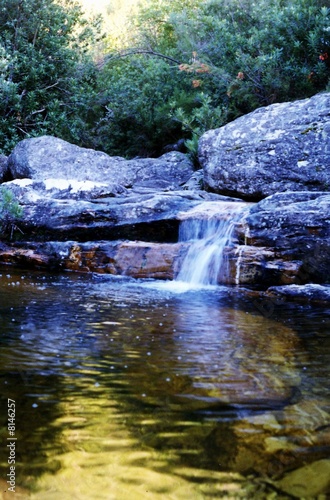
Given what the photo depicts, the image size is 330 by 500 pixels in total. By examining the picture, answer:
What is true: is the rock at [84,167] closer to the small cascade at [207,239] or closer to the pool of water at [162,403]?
the small cascade at [207,239]

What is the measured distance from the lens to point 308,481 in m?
2.00

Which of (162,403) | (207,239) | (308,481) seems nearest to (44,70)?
(207,239)

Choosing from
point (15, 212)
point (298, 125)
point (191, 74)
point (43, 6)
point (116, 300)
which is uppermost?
point (43, 6)

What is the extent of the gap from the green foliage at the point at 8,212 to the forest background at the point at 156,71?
379cm

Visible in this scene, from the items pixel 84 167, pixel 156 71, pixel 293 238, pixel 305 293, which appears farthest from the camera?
pixel 156 71

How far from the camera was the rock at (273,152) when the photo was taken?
9109mm

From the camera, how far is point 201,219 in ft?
26.9

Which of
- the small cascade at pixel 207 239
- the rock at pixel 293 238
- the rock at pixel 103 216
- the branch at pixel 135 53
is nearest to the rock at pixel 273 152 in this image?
the rock at pixel 103 216

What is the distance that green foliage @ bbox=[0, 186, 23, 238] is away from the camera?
343 inches

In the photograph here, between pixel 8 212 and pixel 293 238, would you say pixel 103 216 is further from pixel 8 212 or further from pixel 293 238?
pixel 293 238

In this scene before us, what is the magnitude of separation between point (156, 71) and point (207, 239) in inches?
384

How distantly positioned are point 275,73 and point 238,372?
1074 cm

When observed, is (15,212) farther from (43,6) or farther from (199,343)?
(43,6)

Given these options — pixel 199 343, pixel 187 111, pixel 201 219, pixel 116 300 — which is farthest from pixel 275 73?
pixel 199 343
